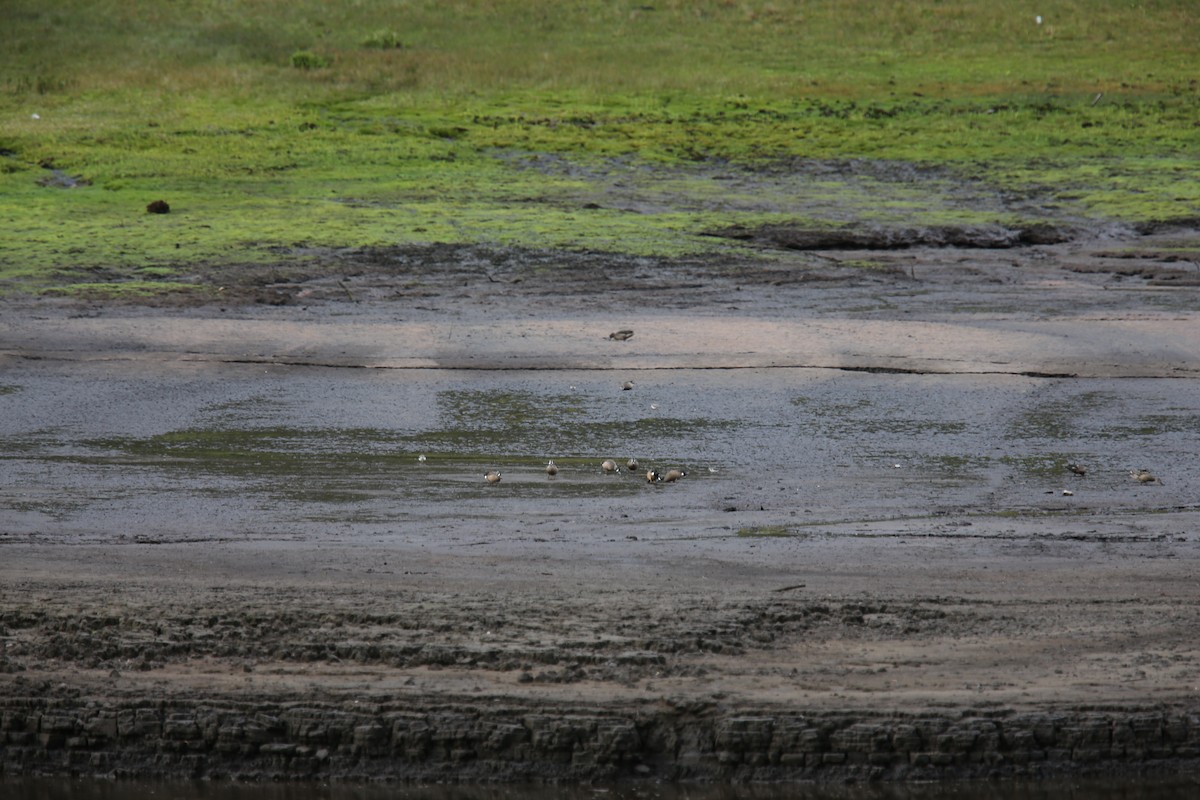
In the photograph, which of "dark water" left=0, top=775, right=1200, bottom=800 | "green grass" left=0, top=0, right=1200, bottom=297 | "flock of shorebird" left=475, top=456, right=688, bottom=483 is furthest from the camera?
"green grass" left=0, top=0, right=1200, bottom=297

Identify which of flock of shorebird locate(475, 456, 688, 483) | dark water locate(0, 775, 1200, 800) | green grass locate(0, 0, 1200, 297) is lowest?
dark water locate(0, 775, 1200, 800)

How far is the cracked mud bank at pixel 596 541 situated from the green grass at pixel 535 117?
4.14 meters

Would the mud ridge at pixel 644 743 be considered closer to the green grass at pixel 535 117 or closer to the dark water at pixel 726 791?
the dark water at pixel 726 791

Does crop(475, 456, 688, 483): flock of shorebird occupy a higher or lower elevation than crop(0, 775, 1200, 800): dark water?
higher

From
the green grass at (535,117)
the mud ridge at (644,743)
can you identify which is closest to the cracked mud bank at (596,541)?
the mud ridge at (644,743)

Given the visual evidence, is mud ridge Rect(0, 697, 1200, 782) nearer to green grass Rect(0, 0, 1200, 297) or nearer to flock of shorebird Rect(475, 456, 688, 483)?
flock of shorebird Rect(475, 456, 688, 483)

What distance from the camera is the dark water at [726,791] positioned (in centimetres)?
510

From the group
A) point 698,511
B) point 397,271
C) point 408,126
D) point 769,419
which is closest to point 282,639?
point 698,511

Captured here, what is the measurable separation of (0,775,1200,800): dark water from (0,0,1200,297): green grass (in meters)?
9.70

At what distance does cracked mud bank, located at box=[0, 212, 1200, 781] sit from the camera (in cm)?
518

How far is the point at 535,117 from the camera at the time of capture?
82.9ft

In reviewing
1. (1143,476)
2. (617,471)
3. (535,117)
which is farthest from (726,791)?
(535,117)

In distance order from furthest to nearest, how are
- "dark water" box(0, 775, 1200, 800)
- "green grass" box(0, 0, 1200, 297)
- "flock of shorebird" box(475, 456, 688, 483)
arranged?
1. "green grass" box(0, 0, 1200, 297)
2. "flock of shorebird" box(475, 456, 688, 483)
3. "dark water" box(0, 775, 1200, 800)

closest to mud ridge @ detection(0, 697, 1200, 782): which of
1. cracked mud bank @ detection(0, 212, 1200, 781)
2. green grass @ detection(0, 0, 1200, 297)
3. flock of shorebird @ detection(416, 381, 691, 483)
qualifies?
cracked mud bank @ detection(0, 212, 1200, 781)
